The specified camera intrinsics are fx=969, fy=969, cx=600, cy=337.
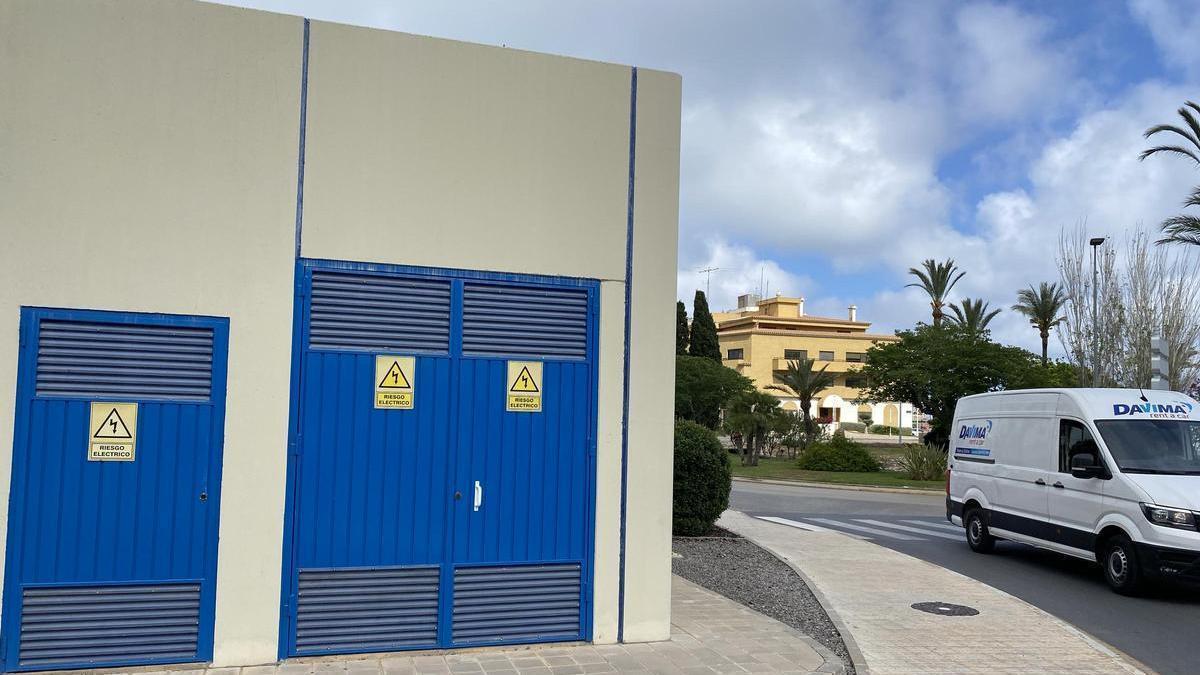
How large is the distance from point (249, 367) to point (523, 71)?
2942 millimetres

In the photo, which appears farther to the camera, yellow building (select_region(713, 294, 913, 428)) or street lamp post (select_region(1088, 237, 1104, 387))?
yellow building (select_region(713, 294, 913, 428))

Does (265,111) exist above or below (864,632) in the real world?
above

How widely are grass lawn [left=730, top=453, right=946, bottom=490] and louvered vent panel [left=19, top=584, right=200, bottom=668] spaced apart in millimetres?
20513

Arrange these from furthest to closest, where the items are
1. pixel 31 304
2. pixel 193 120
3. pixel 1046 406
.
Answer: pixel 1046 406 → pixel 193 120 → pixel 31 304

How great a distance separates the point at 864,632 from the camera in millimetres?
8539

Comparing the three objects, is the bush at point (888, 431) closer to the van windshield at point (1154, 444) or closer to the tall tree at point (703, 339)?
the tall tree at point (703, 339)

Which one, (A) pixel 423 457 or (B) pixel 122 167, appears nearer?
(B) pixel 122 167

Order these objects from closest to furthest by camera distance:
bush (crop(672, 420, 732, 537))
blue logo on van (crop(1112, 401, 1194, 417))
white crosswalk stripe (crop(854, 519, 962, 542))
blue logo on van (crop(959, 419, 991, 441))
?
blue logo on van (crop(1112, 401, 1194, 417)) → bush (crop(672, 420, 732, 537)) → blue logo on van (crop(959, 419, 991, 441)) → white crosswalk stripe (crop(854, 519, 962, 542))

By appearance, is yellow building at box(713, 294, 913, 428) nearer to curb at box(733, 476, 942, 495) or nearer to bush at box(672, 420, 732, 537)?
curb at box(733, 476, 942, 495)

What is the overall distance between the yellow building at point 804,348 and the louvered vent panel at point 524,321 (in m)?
71.0

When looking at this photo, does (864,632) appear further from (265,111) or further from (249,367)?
(265,111)

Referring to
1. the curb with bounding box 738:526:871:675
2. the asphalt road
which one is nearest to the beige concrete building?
the curb with bounding box 738:526:871:675

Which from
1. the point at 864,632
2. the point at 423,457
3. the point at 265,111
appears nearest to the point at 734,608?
the point at 864,632

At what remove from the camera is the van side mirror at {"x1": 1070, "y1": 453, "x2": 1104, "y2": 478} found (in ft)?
37.0
